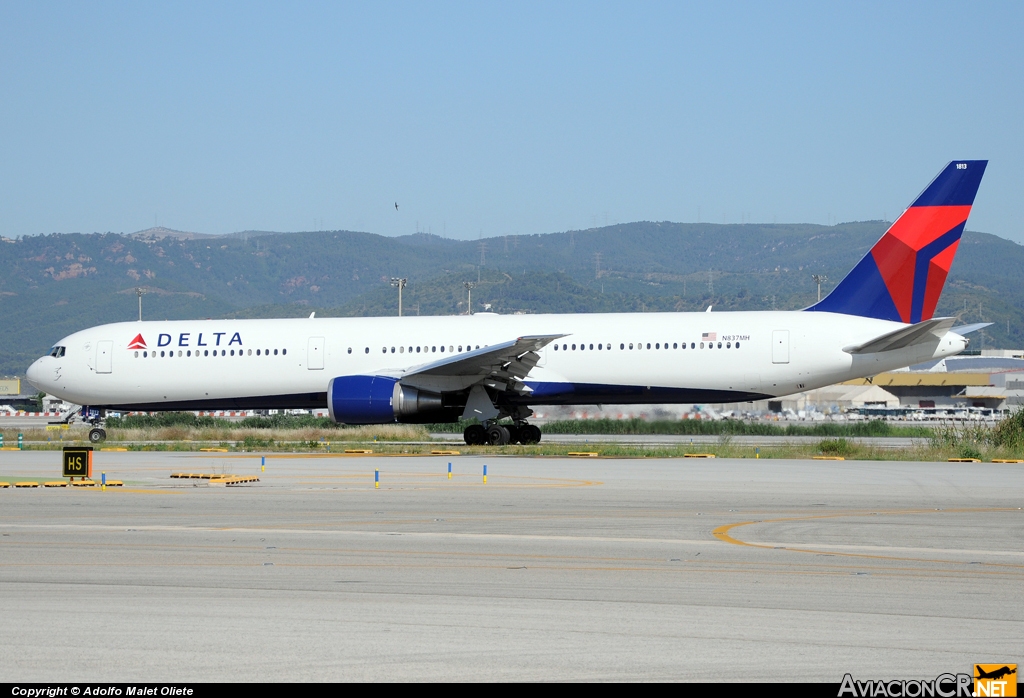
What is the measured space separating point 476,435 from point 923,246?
463 inches

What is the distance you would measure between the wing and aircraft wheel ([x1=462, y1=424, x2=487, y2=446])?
4.53 feet

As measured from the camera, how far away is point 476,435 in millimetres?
27922

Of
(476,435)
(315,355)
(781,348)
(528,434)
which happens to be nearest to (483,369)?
(476,435)

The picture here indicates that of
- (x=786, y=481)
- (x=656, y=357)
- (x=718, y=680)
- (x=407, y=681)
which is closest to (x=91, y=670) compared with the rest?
(x=407, y=681)

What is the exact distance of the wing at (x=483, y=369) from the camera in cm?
2544

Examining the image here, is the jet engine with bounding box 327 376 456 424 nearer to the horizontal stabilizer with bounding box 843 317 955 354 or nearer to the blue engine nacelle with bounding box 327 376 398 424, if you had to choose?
the blue engine nacelle with bounding box 327 376 398 424

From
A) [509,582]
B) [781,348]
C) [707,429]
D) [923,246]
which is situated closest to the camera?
[509,582]

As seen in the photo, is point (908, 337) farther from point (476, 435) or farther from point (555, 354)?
point (476, 435)

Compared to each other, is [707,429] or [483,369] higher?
[483,369]

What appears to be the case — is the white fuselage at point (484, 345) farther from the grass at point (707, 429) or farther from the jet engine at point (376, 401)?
the grass at point (707, 429)

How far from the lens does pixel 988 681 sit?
558 cm

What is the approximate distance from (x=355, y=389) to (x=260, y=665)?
19848mm

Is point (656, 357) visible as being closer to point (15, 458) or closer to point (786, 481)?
point (786, 481)

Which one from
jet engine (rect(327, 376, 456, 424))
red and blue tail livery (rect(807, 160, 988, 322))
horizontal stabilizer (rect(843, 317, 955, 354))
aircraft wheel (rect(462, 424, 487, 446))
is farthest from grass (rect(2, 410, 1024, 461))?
red and blue tail livery (rect(807, 160, 988, 322))
